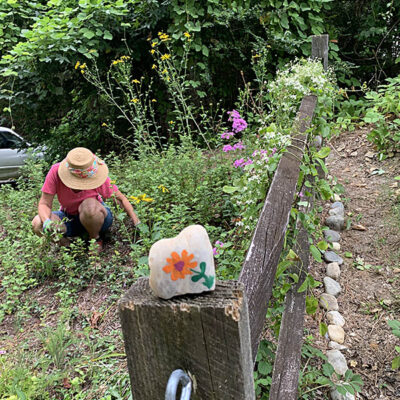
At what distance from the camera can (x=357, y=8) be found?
7.15 metres

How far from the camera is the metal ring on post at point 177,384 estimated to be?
642mm

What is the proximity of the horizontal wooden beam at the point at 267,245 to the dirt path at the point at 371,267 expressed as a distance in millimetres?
1482

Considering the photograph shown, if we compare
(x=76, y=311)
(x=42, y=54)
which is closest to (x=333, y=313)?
(x=76, y=311)

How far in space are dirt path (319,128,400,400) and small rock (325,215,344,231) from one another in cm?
8

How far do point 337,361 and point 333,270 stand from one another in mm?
987

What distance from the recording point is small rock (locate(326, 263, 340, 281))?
10.7ft

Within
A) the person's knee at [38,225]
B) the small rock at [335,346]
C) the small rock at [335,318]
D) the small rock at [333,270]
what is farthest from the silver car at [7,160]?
the small rock at [335,346]

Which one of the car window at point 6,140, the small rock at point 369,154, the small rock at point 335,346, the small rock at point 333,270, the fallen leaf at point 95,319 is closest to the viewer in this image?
the small rock at point 335,346

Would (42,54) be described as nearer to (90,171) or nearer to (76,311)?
(90,171)

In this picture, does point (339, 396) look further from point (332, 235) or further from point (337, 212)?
point (337, 212)

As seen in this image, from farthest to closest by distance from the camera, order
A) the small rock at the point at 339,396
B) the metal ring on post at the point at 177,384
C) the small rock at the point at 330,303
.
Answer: the small rock at the point at 330,303 → the small rock at the point at 339,396 → the metal ring on post at the point at 177,384

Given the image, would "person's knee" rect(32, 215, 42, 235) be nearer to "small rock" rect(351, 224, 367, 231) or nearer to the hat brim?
the hat brim

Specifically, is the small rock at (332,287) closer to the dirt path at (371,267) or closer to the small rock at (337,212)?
the dirt path at (371,267)

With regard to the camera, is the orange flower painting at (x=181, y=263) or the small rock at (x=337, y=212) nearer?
the orange flower painting at (x=181, y=263)
